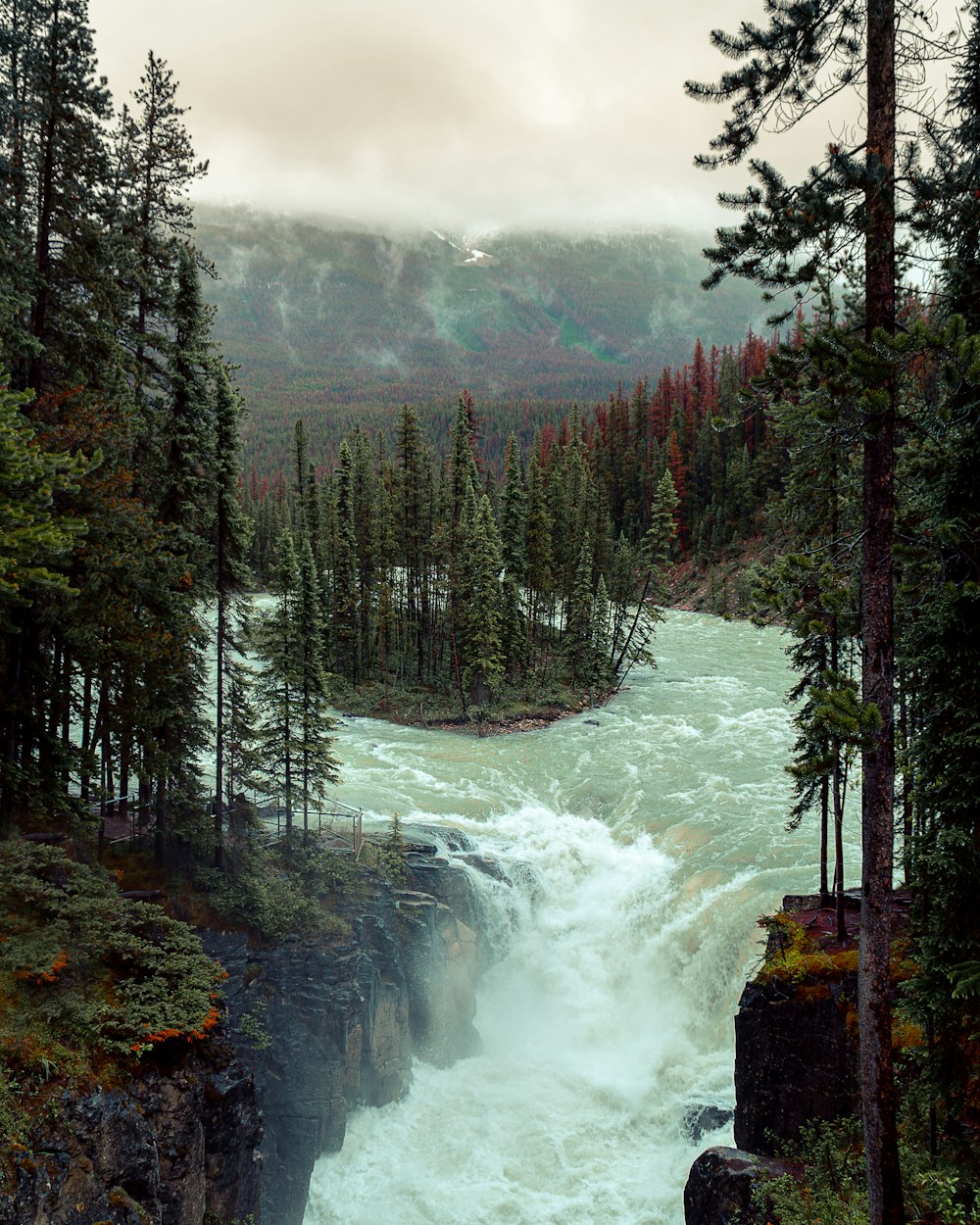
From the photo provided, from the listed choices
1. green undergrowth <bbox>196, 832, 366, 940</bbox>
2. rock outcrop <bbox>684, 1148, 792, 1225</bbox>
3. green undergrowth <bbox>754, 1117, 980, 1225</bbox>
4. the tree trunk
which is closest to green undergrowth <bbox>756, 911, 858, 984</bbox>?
green undergrowth <bbox>754, 1117, 980, 1225</bbox>

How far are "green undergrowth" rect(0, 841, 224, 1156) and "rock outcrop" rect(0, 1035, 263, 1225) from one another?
42cm

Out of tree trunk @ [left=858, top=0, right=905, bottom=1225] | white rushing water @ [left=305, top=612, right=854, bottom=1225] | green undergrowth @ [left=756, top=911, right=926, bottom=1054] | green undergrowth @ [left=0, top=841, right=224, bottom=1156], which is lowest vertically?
white rushing water @ [left=305, top=612, right=854, bottom=1225]

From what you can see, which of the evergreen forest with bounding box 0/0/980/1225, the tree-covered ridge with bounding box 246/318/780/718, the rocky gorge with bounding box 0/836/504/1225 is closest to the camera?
the evergreen forest with bounding box 0/0/980/1225

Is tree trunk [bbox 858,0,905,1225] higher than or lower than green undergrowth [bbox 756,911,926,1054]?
higher

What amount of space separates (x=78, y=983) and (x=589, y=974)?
16.2 meters

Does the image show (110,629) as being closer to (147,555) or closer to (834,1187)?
(147,555)

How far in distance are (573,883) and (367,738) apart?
16.2 metres

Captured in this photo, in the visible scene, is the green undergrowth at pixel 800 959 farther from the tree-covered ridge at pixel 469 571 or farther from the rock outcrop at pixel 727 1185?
the tree-covered ridge at pixel 469 571

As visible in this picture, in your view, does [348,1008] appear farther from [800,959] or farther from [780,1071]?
[800,959]

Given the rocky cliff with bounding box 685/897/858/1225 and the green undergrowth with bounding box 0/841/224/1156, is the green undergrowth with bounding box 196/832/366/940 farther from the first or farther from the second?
the rocky cliff with bounding box 685/897/858/1225

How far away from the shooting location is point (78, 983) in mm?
12086

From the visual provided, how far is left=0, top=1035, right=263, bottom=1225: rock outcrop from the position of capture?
31.5ft

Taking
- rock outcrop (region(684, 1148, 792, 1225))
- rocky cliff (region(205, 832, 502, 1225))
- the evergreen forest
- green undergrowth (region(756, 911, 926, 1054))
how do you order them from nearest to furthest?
the evergreen forest
rock outcrop (region(684, 1148, 792, 1225))
green undergrowth (region(756, 911, 926, 1054))
rocky cliff (region(205, 832, 502, 1225))

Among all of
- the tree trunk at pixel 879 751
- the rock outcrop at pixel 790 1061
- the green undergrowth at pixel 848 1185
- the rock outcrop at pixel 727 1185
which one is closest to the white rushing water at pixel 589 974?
the rock outcrop at pixel 790 1061
